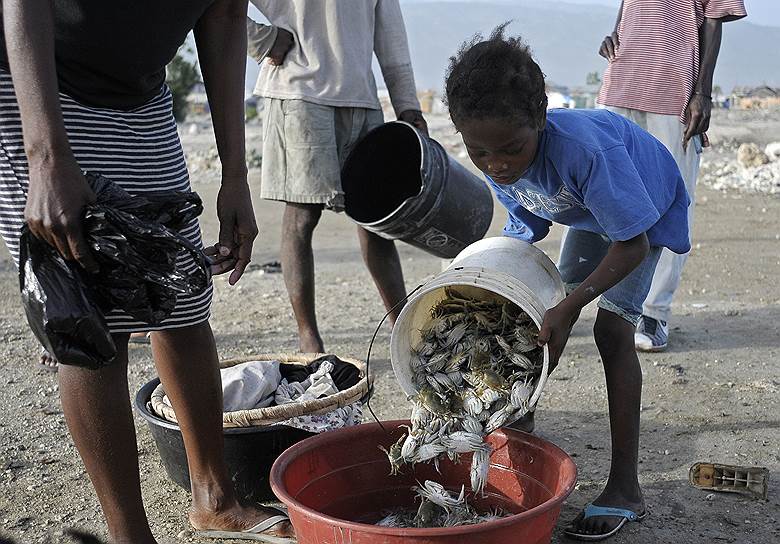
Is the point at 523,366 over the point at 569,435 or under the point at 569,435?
over

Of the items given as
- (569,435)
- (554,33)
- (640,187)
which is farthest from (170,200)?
(554,33)

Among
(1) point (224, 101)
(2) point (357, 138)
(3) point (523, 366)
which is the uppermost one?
(1) point (224, 101)

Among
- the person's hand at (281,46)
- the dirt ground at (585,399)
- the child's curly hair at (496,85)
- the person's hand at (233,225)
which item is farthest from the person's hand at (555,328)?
the person's hand at (281,46)

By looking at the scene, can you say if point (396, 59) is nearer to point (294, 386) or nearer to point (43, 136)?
point (294, 386)

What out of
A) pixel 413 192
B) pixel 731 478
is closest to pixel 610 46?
pixel 413 192

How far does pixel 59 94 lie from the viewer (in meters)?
2.14

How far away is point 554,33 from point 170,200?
504ft

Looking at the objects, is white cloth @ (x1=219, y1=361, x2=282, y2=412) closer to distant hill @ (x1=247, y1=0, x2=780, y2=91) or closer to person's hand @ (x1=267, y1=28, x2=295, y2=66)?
person's hand @ (x1=267, y1=28, x2=295, y2=66)

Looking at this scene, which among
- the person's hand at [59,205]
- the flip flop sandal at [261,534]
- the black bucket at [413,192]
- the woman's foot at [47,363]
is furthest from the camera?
the woman's foot at [47,363]

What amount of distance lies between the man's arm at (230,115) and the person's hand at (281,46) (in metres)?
1.60

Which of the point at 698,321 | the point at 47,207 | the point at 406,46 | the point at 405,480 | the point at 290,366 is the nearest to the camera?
the point at 47,207

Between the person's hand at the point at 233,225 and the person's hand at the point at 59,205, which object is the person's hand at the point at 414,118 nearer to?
the person's hand at the point at 233,225

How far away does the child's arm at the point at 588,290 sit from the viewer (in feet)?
8.12

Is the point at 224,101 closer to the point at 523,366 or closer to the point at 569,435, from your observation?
the point at 523,366
